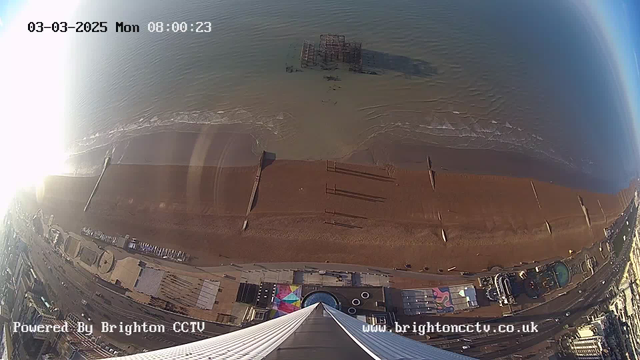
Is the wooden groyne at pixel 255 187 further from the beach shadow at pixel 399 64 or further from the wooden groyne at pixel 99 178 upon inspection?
the beach shadow at pixel 399 64

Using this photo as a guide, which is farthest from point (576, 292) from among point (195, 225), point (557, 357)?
point (195, 225)

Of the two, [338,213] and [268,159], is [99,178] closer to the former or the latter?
[268,159]

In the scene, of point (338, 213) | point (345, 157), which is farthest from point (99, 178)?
point (345, 157)

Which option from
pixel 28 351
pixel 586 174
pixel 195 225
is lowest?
pixel 28 351

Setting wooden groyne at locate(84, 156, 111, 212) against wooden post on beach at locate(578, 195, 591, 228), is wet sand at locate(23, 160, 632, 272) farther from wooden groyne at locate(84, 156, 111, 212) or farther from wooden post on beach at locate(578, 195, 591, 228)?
wooden groyne at locate(84, 156, 111, 212)

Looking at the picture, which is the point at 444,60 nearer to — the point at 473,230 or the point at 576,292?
the point at 473,230

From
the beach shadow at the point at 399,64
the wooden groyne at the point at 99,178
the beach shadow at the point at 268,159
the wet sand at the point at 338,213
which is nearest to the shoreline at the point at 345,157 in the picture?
the beach shadow at the point at 268,159
